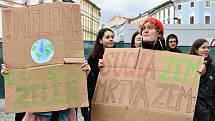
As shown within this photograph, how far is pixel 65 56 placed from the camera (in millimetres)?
3248

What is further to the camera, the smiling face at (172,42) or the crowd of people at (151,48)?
the smiling face at (172,42)

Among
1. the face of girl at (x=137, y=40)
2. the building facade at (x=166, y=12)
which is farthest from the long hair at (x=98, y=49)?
the building facade at (x=166, y=12)

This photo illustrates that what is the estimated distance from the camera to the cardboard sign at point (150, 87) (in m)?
3.34

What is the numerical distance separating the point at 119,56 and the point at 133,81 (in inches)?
10.1

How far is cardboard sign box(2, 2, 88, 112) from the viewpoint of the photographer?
3258mm

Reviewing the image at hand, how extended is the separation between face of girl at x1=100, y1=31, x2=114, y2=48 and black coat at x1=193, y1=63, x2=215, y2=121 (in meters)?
0.91

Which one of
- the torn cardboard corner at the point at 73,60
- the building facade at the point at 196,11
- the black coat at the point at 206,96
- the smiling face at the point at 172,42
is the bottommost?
the black coat at the point at 206,96

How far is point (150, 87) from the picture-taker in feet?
11.1

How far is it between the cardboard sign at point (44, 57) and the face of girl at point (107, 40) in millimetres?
824

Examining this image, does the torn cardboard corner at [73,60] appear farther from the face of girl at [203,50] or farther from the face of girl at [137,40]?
the face of girl at [203,50]

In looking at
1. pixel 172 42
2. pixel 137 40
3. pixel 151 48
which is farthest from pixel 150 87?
pixel 172 42

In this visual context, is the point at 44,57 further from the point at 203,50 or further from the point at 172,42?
the point at 172,42

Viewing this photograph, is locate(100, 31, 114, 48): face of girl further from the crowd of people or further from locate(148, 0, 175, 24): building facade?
locate(148, 0, 175, 24): building facade

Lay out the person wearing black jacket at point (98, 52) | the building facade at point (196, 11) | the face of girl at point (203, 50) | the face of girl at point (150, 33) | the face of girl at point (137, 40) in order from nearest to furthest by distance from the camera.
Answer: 1. the face of girl at point (150, 33)
2. the person wearing black jacket at point (98, 52)
3. the face of girl at point (203, 50)
4. the face of girl at point (137, 40)
5. the building facade at point (196, 11)
